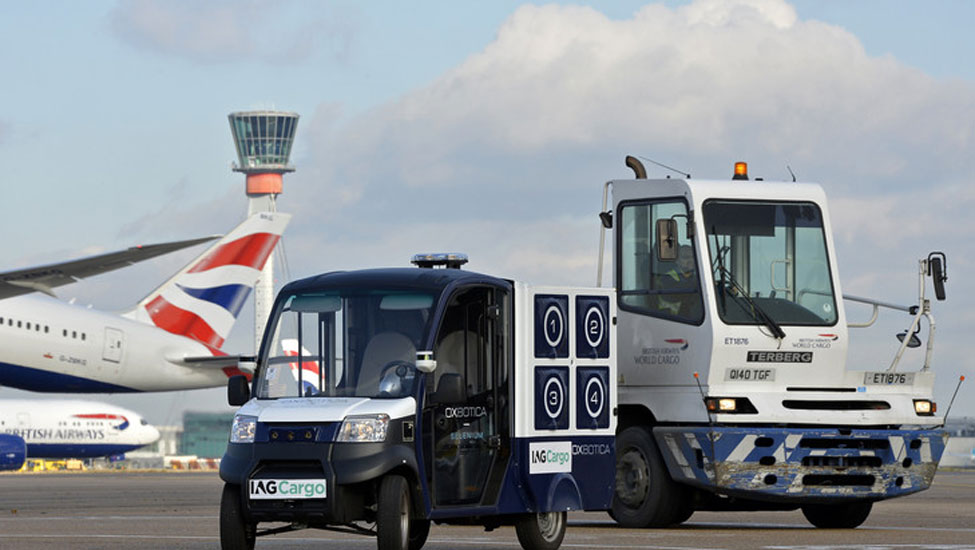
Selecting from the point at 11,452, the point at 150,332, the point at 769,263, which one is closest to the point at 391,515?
the point at 769,263

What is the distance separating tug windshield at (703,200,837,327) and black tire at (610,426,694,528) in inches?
69.1

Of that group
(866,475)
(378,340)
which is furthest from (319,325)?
(866,475)

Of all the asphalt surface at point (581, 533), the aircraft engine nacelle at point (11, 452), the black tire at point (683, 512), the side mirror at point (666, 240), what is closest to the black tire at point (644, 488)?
the black tire at point (683, 512)

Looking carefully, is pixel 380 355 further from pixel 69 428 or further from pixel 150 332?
pixel 69 428

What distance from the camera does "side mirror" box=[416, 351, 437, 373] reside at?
A: 40.0 ft

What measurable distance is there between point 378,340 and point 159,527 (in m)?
7.08

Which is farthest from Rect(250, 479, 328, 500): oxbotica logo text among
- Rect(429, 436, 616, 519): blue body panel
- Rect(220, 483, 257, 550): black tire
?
Rect(429, 436, 616, 519): blue body panel

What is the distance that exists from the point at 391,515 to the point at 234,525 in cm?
124

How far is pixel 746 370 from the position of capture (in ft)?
55.2

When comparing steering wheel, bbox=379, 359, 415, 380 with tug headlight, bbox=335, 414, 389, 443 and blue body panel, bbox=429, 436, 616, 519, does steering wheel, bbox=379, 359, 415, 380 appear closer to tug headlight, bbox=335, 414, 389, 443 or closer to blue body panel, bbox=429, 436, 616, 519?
tug headlight, bbox=335, 414, 389, 443

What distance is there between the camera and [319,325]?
12922mm

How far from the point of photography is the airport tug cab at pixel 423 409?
11.9 m

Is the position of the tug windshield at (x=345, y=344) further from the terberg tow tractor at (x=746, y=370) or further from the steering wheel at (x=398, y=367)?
the terberg tow tractor at (x=746, y=370)

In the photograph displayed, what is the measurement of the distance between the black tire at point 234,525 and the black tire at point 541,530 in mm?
2576
